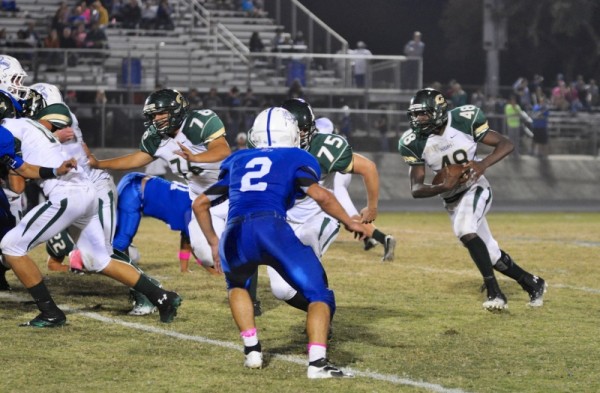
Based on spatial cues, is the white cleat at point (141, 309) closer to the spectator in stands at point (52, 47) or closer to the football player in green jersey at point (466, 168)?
the football player in green jersey at point (466, 168)

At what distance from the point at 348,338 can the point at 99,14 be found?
17.6m

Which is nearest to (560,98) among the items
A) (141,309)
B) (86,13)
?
(86,13)

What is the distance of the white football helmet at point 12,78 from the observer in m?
7.96

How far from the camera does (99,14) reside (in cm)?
2362

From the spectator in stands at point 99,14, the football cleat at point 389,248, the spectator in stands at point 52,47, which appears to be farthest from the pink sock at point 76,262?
the spectator in stands at point 99,14

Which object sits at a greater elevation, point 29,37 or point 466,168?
point 29,37

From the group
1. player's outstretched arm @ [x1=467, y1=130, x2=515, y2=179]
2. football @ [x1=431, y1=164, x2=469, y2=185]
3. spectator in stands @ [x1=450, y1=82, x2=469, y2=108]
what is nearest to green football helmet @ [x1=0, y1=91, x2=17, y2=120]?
football @ [x1=431, y1=164, x2=469, y2=185]

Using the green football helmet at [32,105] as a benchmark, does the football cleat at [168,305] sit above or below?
below

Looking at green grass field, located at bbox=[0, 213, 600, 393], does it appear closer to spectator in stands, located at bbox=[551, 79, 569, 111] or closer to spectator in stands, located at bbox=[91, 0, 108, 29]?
spectator in stands, located at bbox=[91, 0, 108, 29]

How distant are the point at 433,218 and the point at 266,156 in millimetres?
12911

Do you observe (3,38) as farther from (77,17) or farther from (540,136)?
(540,136)

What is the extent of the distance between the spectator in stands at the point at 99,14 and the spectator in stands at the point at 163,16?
124cm

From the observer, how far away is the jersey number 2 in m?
5.99

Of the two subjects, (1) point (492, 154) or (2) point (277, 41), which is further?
(2) point (277, 41)
